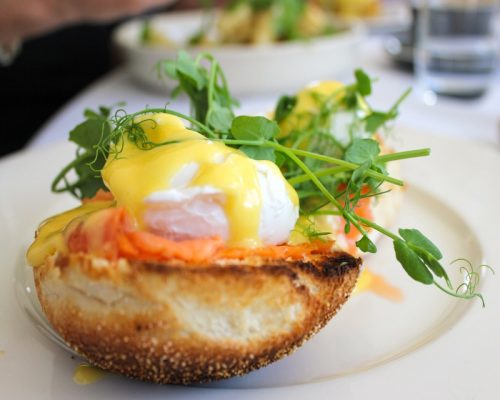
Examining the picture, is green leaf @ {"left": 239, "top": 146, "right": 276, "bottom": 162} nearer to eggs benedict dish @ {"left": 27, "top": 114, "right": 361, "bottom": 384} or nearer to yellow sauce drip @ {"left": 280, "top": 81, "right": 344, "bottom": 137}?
eggs benedict dish @ {"left": 27, "top": 114, "right": 361, "bottom": 384}

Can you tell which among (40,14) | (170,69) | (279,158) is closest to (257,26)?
(40,14)

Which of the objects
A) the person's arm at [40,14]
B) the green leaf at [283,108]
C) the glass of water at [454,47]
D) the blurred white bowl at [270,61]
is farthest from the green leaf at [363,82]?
the person's arm at [40,14]

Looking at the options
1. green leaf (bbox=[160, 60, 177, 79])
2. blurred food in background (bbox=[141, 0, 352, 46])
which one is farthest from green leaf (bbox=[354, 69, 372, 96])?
blurred food in background (bbox=[141, 0, 352, 46])

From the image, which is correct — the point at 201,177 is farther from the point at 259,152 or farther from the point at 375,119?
the point at 375,119

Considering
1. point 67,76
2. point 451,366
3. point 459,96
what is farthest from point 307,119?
point 67,76

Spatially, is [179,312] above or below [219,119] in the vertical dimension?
below

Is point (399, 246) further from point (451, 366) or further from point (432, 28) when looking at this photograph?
point (432, 28)
